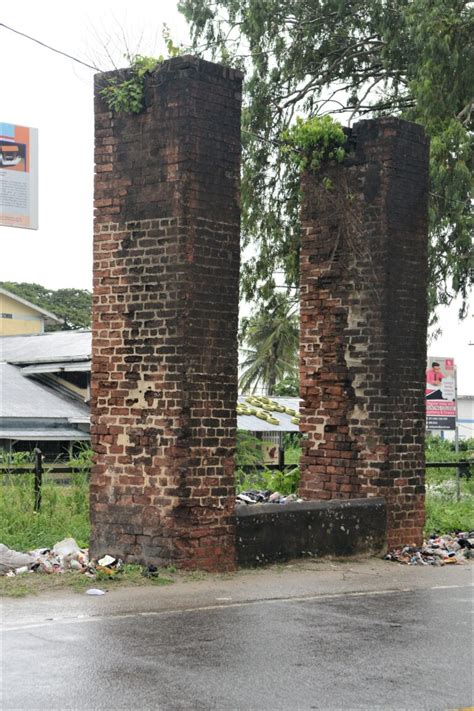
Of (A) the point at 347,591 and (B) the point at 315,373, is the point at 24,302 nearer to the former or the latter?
(B) the point at 315,373

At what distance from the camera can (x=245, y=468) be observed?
57.0 ft

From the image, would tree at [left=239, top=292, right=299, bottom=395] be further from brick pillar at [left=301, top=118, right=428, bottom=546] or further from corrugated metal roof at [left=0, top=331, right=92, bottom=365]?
brick pillar at [left=301, top=118, right=428, bottom=546]

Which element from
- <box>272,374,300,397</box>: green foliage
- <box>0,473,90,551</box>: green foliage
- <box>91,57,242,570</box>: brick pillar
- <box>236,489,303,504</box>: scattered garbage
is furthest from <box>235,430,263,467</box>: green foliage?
<box>272,374,300,397</box>: green foliage

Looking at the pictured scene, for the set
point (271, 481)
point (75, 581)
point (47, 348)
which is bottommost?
point (75, 581)

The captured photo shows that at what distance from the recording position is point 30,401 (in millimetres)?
38812

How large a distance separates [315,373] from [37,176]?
8480mm

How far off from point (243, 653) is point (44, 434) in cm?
2965

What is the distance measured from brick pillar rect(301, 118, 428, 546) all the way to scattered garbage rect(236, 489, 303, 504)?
37cm

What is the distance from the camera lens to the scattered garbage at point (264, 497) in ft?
46.3

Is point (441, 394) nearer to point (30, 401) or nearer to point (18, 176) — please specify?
point (18, 176)

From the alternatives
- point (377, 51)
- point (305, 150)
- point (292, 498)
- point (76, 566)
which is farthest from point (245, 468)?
point (377, 51)

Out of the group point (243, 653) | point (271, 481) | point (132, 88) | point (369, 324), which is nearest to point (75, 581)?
point (243, 653)

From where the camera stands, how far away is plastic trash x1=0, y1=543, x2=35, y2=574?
35.1 feet

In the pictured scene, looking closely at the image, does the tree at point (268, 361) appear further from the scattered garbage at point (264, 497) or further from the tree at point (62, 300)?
the scattered garbage at point (264, 497)
